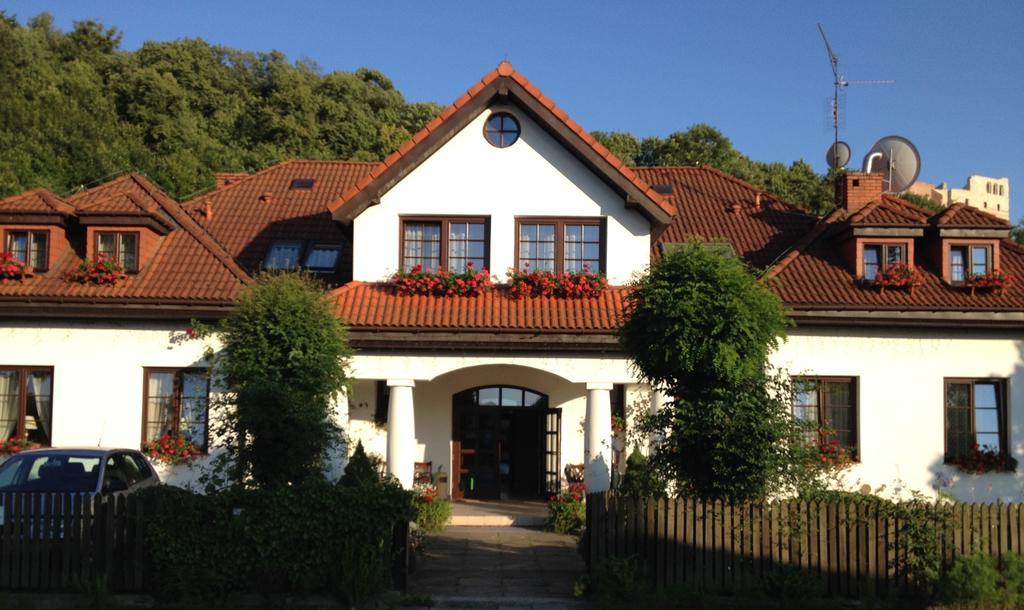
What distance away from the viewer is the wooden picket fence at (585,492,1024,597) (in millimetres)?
11555

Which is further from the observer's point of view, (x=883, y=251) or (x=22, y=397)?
(x=883, y=251)

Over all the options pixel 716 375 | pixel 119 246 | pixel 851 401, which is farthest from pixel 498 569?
pixel 119 246

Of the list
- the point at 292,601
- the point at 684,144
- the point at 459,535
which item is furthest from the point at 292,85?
the point at 292,601

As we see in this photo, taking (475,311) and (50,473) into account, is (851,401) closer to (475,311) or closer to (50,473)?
(475,311)

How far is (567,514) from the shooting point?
55.5ft

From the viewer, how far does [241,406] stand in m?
13.4

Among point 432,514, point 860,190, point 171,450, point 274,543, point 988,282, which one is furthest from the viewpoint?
point 860,190

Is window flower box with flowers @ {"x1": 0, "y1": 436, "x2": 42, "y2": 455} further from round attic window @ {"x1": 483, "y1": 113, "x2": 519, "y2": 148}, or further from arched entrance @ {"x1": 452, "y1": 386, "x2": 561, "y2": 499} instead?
round attic window @ {"x1": 483, "y1": 113, "x2": 519, "y2": 148}

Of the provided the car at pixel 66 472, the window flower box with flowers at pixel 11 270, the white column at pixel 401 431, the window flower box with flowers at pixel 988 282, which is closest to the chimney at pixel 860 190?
the window flower box with flowers at pixel 988 282

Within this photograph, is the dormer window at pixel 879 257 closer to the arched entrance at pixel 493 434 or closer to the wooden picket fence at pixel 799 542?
the arched entrance at pixel 493 434

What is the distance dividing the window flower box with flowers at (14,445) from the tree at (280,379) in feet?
16.8

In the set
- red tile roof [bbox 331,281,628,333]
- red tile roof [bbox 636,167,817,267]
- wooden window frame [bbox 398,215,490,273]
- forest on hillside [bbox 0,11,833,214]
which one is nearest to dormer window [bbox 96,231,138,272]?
red tile roof [bbox 331,281,628,333]

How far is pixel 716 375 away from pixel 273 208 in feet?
44.9

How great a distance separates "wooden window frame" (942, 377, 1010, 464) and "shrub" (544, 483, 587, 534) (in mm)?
6982
